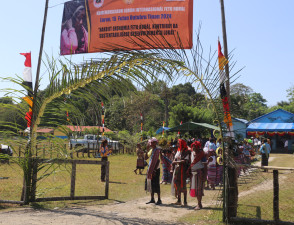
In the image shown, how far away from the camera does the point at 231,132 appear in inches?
240

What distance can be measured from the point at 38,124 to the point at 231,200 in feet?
13.6

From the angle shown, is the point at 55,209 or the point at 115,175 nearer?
the point at 55,209

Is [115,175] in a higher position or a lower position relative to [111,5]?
lower

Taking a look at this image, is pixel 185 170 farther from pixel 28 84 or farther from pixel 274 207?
pixel 28 84

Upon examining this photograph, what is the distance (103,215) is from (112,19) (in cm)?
760

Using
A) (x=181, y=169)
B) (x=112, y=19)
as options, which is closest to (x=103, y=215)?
(x=181, y=169)

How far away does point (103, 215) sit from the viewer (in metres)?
6.84

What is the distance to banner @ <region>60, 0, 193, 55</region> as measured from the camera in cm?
1121

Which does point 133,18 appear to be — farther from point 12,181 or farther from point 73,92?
point 12,181

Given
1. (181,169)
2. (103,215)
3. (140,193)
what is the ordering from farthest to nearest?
1. (140,193)
2. (181,169)
3. (103,215)

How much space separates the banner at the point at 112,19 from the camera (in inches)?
441

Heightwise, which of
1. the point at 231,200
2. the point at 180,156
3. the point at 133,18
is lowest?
the point at 231,200

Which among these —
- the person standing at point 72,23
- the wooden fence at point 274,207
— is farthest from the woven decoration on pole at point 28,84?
the wooden fence at point 274,207

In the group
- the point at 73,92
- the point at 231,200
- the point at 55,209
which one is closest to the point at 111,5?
the point at 73,92
